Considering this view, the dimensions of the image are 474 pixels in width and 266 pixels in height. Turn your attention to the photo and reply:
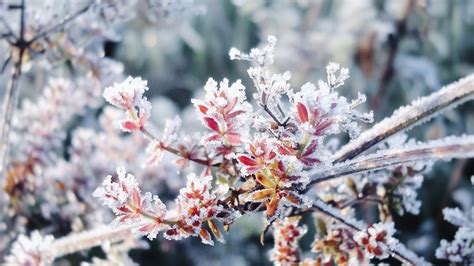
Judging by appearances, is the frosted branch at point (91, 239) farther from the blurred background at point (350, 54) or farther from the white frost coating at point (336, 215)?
the blurred background at point (350, 54)

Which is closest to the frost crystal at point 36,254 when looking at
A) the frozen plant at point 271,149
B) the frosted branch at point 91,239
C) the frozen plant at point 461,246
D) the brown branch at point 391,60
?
the frosted branch at point 91,239

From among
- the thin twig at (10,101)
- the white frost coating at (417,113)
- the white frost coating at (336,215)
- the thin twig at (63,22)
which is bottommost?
the white frost coating at (336,215)

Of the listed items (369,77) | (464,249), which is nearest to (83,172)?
(464,249)

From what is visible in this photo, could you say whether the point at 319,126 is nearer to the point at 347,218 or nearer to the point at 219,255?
the point at 347,218

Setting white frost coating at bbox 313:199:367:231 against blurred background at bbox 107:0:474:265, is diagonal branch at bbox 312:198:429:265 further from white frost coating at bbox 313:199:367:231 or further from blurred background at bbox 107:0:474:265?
blurred background at bbox 107:0:474:265

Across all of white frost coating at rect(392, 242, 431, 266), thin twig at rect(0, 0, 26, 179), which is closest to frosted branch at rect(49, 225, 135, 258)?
thin twig at rect(0, 0, 26, 179)
